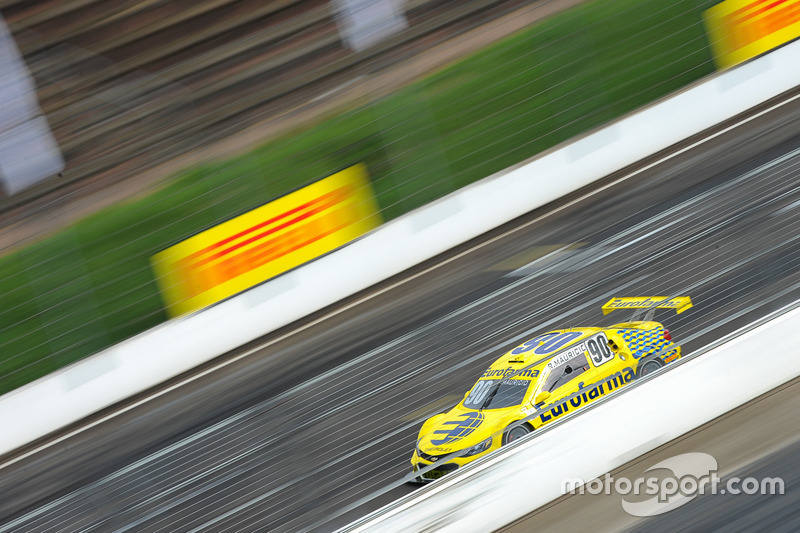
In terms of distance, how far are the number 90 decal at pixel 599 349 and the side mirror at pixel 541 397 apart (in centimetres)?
42

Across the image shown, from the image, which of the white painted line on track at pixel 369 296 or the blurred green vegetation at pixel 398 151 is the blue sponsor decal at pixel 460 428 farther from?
the blurred green vegetation at pixel 398 151

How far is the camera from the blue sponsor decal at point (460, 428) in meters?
5.62

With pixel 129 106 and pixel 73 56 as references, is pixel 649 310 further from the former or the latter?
pixel 73 56

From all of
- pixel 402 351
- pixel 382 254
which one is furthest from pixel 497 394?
pixel 382 254

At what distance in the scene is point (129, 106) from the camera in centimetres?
1080

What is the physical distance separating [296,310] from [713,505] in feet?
16.5

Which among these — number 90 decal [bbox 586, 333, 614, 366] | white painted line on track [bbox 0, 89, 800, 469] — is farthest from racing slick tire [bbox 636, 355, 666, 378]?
white painted line on track [bbox 0, 89, 800, 469]

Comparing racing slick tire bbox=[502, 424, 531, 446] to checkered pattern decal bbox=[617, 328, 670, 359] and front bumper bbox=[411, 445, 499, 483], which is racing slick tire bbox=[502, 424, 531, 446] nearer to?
front bumper bbox=[411, 445, 499, 483]

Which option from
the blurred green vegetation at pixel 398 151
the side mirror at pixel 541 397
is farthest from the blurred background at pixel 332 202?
the side mirror at pixel 541 397

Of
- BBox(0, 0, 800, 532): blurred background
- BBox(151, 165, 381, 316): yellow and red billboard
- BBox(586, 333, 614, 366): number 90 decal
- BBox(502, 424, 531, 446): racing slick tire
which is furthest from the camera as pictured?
BBox(151, 165, 381, 316): yellow and red billboard

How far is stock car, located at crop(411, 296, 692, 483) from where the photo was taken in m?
5.57

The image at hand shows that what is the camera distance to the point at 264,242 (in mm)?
8852

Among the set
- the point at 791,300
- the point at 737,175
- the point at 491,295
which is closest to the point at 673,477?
the point at 791,300

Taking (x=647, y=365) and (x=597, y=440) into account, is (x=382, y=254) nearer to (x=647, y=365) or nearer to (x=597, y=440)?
(x=647, y=365)
